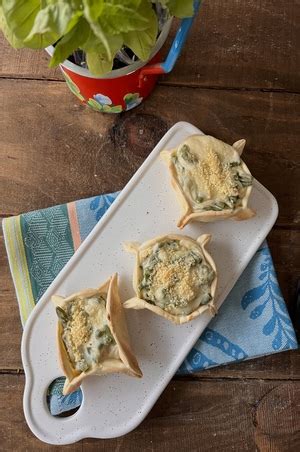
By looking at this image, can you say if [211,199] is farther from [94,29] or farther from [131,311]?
[94,29]

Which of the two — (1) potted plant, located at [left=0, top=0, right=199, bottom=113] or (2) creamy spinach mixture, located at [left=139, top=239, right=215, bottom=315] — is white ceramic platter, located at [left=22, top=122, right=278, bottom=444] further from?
(1) potted plant, located at [left=0, top=0, right=199, bottom=113]

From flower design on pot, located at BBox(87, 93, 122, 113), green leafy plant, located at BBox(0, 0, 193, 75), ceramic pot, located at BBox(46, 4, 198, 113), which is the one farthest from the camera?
flower design on pot, located at BBox(87, 93, 122, 113)

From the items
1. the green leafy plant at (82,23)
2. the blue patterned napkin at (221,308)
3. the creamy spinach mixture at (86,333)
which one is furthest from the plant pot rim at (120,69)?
the creamy spinach mixture at (86,333)

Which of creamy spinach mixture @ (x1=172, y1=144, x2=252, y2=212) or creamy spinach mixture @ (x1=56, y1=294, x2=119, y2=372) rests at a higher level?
creamy spinach mixture @ (x1=172, y1=144, x2=252, y2=212)

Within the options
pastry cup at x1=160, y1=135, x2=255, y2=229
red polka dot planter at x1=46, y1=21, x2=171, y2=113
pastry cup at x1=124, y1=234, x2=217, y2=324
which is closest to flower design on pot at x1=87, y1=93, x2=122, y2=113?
red polka dot planter at x1=46, y1=21, x2=171, y2=113

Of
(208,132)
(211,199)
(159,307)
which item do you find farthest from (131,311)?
(208,132)

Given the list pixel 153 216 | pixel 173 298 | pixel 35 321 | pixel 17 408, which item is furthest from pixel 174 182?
pixel 17 408

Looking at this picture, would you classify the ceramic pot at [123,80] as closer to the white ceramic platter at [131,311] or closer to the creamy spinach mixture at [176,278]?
the white ceramic platter at [131,311]
